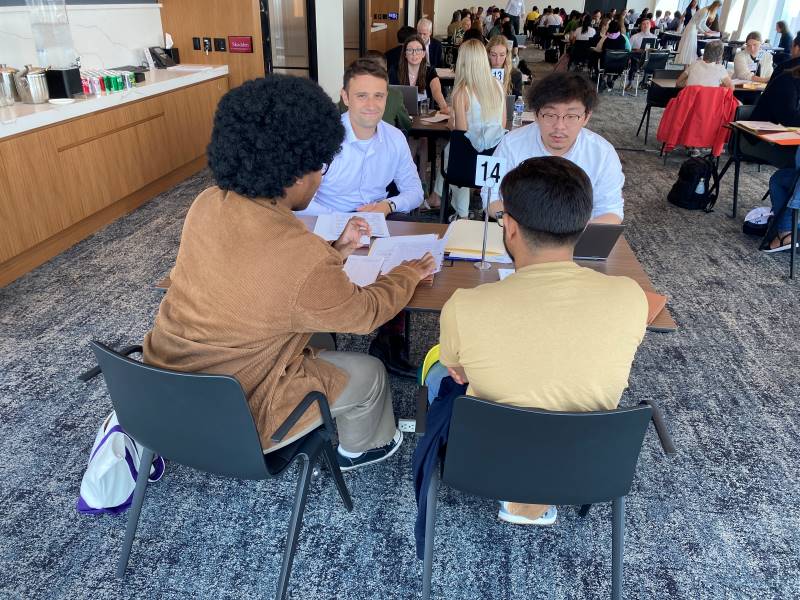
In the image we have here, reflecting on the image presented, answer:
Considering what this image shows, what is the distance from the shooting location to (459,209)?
410 centimetres

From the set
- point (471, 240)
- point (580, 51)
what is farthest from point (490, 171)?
point (580, 51)

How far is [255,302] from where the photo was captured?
1.26m

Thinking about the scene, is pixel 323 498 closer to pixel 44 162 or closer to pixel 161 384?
pixel 161 384

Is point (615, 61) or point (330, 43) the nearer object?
point (330, 43)

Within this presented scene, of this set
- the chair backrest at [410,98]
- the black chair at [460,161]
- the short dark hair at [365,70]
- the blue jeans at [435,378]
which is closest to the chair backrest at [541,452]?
the blue jeans at [435,378]

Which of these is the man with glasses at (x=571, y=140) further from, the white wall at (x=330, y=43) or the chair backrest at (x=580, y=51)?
the chair backrest at (x=580, y=51)

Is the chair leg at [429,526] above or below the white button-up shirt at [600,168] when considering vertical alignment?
below

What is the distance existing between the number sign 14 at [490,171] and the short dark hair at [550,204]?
1.61 feet

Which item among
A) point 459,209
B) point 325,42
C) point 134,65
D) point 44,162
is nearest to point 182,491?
point 44,162

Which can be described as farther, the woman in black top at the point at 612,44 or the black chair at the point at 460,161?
the woman in black top at the point at 612,44

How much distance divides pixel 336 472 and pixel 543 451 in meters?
0.76

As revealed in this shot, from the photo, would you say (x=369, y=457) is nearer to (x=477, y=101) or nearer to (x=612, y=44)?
(x=477, y=101)

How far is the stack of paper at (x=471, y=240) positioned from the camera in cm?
190

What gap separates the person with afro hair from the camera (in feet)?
4.12
